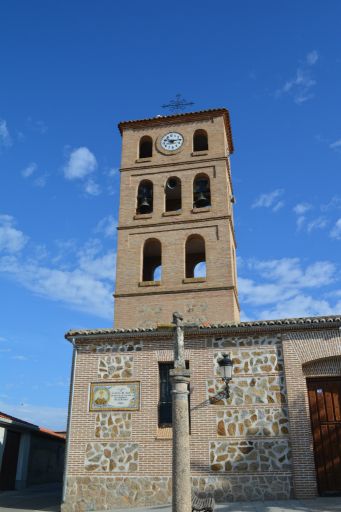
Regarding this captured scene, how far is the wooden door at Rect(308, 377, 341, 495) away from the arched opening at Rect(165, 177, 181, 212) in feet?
36.4

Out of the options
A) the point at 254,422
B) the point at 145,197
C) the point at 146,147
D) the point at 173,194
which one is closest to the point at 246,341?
the point at 254,422

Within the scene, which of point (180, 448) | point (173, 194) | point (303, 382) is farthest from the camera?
point (173, 194)

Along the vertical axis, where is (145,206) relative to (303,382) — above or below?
→ above

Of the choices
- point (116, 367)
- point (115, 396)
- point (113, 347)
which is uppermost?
point (113, 347)

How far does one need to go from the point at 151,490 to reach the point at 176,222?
10683 mm

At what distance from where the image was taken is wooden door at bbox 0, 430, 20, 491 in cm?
1727

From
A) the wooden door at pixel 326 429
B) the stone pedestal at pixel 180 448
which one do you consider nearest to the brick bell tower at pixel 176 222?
the wooden door at pixel 326 429

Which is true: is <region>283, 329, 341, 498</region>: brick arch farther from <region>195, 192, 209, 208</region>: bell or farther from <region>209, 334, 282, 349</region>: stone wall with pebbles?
<region>195, 192, 209, 208</region>: bell

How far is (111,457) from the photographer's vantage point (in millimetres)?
11820

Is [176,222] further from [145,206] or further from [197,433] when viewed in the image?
[197,433]

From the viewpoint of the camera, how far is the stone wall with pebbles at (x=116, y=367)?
494 inches

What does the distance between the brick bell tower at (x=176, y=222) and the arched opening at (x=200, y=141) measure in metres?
0.05

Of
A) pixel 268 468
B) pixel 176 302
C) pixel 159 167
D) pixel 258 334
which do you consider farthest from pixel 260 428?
pixel 159 167

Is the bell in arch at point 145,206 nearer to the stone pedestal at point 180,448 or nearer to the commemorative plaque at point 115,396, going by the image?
the commemorative plaque at point 115,396
